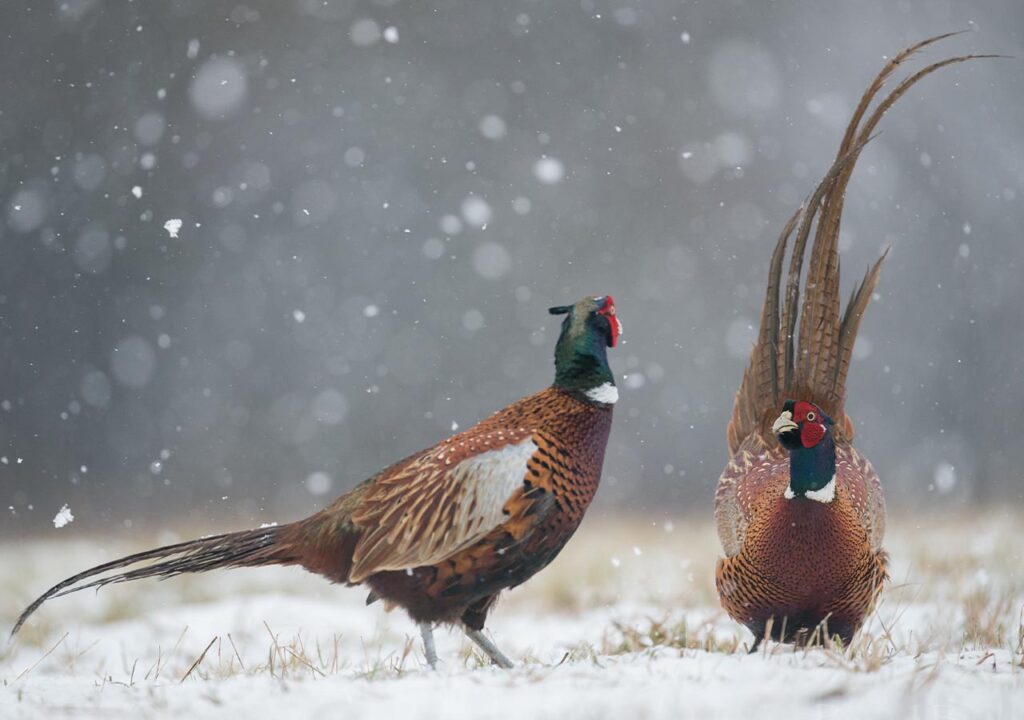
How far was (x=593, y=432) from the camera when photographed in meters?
2.49

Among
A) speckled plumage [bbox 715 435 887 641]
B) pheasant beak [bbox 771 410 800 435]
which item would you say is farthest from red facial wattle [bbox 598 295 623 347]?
speckled plumage [bbox 715 435 887 641]

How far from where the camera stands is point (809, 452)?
2.69m

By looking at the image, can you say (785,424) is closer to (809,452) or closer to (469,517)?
(809,452)

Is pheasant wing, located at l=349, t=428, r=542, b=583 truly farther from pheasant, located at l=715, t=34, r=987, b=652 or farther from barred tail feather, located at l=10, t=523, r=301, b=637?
pheasant, located at l=715, t=34, r=987, b=652

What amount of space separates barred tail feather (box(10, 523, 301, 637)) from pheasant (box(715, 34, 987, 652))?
1.33 meters

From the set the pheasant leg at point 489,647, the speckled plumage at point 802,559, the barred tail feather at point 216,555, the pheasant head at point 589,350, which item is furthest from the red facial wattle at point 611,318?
the barred tail feather at point 216,555

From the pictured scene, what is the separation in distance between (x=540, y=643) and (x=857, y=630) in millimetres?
1405

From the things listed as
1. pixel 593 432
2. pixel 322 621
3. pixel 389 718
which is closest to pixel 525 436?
pixel 593 432

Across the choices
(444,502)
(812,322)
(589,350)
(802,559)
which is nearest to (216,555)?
(444,502)

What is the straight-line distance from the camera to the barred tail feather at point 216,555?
99.6 inches

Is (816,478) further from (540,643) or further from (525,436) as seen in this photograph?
(540,643)

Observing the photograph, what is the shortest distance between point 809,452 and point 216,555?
5.41 ft

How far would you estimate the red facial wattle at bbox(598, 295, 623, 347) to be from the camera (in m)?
2.53

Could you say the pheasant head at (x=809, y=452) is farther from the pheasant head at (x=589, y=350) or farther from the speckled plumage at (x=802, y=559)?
the pheasant head at (x=589, y=350)
